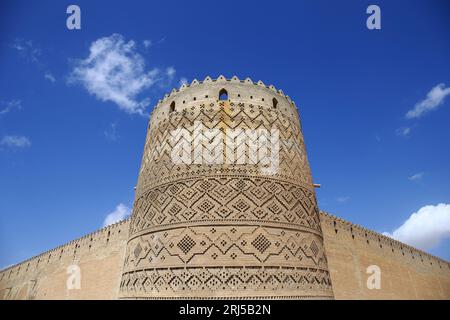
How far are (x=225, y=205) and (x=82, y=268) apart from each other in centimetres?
770

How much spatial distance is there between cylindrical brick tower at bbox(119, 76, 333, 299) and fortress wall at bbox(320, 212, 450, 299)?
4.27m

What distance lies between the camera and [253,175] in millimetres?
5172

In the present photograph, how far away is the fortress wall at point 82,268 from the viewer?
903cm

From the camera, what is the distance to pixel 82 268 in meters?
10.2

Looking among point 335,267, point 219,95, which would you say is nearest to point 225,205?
point 219,95

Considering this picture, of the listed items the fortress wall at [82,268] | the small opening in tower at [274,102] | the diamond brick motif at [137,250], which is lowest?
the diamond brick motif at [137,250]

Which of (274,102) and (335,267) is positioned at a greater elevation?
(274,102)

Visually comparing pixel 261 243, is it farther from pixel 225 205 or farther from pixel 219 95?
pixel 219 95

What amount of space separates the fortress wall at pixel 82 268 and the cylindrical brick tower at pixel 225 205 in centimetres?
Result: 392

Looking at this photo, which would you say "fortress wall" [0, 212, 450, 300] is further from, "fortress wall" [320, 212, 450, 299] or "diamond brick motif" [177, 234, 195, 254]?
"diamond brick motif" [177, 234, 195, 254]

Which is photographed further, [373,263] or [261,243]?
[373,263]

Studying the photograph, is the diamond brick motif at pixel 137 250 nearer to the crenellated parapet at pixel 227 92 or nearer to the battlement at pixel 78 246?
the crenellated parapet at pixel 227 92

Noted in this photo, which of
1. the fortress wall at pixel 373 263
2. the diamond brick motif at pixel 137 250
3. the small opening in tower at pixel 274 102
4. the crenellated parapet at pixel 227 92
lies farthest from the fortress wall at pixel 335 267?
the small opening in tower at pixel 274 102

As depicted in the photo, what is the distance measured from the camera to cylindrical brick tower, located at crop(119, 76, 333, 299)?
4.52 m
